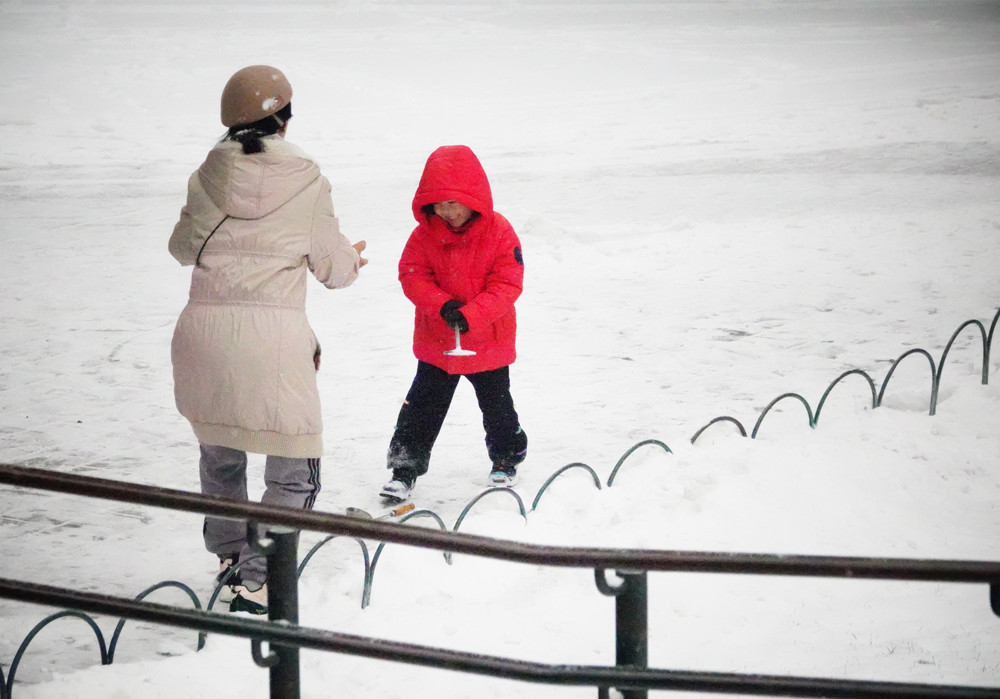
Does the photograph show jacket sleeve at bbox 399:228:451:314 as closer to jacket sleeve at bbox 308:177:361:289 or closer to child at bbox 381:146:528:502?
child at bbox 381:146:528:502

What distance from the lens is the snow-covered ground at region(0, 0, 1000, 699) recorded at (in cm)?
317

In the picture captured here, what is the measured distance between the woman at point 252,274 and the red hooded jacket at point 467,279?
0.99 meters

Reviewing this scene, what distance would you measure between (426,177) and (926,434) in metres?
2.50

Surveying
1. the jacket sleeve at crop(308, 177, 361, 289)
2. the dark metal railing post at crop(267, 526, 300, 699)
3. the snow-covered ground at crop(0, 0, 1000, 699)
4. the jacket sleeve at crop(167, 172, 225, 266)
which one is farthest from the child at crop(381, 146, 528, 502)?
the dark metal railing post at crop(267, 526, 300, 699)

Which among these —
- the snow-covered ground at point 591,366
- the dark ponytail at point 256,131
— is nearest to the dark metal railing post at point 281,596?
the snow-covered ground at point 591,366

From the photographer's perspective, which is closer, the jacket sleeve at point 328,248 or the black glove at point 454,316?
the jacket sleeve at point 328,248

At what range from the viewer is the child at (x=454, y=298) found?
4.05m

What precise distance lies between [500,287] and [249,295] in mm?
1298

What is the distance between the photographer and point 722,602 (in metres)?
3.27

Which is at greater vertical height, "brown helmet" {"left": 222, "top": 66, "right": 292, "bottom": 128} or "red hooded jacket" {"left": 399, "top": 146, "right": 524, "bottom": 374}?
"brown helmet" {"left": 222, "top": 66, "right": 292, "bottom": 128}

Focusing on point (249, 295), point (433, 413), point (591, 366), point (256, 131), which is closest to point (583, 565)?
point (249, 295)

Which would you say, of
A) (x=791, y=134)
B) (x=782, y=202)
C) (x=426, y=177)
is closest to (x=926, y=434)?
(x=426, y=177)

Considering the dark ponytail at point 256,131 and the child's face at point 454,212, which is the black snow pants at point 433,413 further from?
the dark ponytail at point 256,131

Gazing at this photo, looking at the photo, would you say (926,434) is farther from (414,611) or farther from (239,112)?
(239,112)
